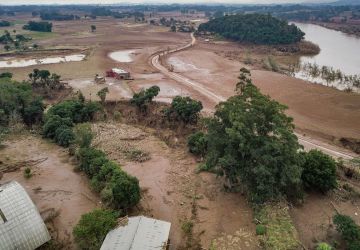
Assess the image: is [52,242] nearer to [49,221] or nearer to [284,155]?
[49,221]

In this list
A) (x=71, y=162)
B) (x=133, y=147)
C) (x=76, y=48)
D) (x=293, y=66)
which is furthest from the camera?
(x=76, y=48)

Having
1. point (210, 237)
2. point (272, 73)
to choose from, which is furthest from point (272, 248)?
point (272, 73)

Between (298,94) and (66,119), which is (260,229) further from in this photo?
(298,94)

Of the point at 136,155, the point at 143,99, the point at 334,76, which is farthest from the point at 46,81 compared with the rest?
the point at 334,76

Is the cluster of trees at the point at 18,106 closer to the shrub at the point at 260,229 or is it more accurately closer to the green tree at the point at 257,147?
the green tree at the point at 257,147

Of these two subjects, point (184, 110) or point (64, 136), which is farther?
point (184, 110)

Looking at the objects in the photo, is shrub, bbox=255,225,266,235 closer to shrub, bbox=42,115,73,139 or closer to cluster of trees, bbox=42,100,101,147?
cluster of trees, bbox=42,100,101,147
